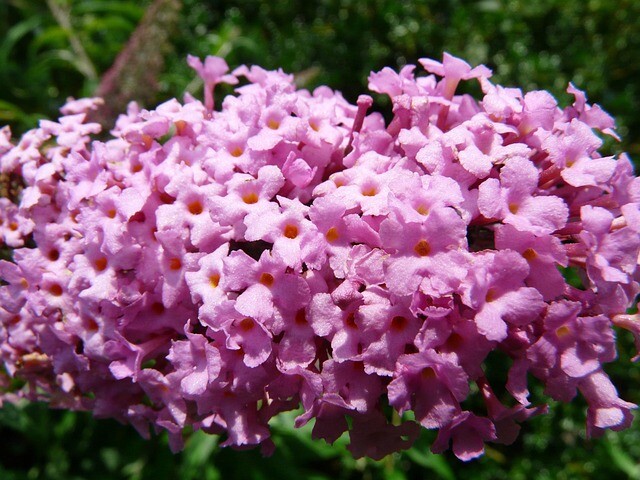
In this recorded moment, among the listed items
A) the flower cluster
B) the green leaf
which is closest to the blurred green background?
the green leaf

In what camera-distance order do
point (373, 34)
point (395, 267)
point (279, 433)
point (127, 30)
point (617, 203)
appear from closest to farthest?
point (395, 267) < point (617, 203) < point (279, 433) < point (373, 34) < point (127, 30)

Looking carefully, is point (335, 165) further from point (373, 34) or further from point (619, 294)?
point (373, 34)

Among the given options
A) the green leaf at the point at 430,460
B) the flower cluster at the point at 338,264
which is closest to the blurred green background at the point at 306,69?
the green leaf at the point at 430,460

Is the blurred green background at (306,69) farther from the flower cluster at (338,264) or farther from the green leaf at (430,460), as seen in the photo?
the flower cluster at (338,264)

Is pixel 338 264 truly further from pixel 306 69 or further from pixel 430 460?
pixel 306 69

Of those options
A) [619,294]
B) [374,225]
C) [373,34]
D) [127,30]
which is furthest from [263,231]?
[127,30]

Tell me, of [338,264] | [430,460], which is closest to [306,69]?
[430,460]
